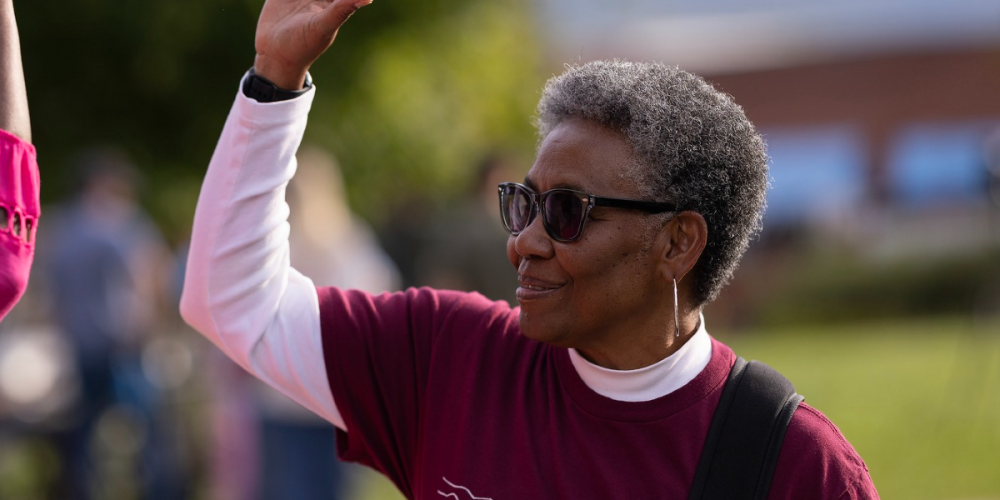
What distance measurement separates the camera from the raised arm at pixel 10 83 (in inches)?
69.6

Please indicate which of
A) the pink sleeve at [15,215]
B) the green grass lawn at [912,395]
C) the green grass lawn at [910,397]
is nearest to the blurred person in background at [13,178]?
the pink sleeve at [15,215]

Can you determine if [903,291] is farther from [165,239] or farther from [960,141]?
[165,239]

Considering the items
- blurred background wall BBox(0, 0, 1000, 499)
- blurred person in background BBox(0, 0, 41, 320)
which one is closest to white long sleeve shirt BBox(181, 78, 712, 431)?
blurred person in background BBox(0, 0, 41, 320)

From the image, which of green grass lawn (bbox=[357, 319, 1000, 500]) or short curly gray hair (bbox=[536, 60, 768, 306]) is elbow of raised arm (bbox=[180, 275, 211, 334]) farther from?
green grass lawn (bbox=[357, 319, 1000, 500])

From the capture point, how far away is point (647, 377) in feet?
7.57

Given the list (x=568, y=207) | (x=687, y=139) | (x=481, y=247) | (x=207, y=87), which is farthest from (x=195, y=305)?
(x=207, y=87)

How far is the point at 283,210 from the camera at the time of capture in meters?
2.42

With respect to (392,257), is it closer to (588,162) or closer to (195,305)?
(195,305)

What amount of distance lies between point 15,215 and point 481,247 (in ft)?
15.7

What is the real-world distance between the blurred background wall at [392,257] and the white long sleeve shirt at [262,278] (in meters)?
0.70

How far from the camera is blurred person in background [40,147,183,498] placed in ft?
23.1

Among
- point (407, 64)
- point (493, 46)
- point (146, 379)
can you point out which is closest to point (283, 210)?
point (146, 379)

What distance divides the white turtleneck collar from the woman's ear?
17 centimetres

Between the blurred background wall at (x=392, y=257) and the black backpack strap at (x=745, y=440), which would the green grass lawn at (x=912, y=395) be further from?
the black backpack strap at (x=745, y=440)
